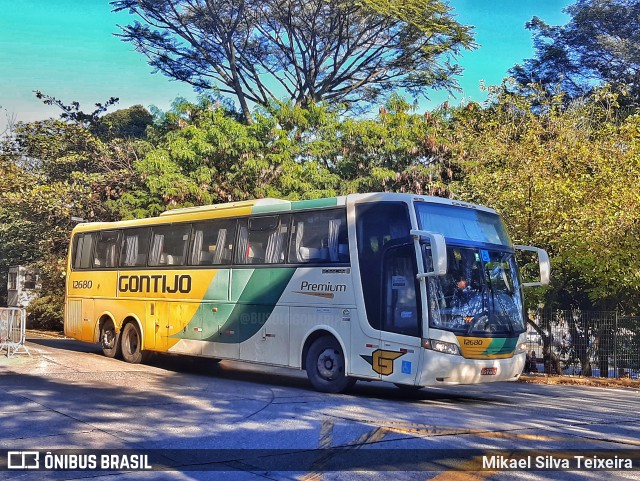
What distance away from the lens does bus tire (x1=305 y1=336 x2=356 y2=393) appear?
13.5 metres

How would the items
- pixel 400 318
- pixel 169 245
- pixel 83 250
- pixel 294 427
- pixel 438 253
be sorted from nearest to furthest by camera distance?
1. pixel 294 427
2. pixel 438 253
3. pixel 400 318
4. pixel 169 245
5. pixel 83 250

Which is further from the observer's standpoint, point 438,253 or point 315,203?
point 315,203

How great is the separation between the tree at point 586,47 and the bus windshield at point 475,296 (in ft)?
122

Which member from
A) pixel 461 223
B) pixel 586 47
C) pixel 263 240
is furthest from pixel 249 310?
pixel 586 47

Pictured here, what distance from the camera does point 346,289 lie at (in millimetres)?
13352

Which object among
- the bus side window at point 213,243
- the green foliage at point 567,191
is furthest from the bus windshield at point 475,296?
the green foliage at point 567,191

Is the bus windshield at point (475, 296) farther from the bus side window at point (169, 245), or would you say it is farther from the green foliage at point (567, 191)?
the bus side window at point (169, 245)

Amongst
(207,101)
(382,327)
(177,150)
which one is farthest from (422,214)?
(207,101)

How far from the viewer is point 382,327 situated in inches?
501

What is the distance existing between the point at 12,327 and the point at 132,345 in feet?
9.17

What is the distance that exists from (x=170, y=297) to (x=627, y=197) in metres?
10.9

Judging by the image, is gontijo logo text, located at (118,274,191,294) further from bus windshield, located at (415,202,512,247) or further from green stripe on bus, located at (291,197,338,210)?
bus windshield, located at (415,202,512,247)

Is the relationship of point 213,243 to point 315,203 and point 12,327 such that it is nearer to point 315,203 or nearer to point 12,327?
point 315,203

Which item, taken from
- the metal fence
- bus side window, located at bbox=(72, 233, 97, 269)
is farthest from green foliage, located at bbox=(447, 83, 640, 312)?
bus side window, located at bbox=(72, 233, 97, 269)
